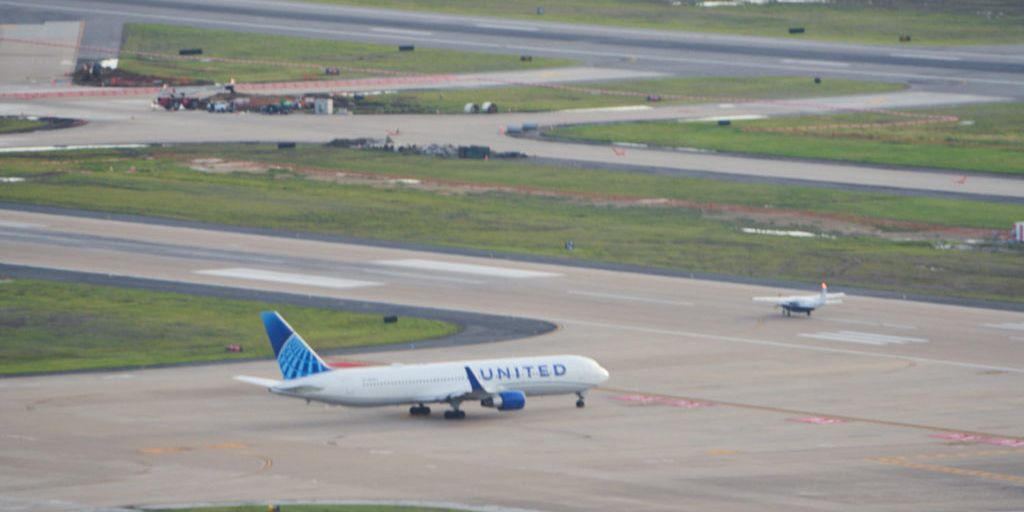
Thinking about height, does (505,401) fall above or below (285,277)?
below

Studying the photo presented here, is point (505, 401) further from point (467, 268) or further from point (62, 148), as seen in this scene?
point (62, 148)

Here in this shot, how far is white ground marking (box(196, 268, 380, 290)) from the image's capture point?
126 metres

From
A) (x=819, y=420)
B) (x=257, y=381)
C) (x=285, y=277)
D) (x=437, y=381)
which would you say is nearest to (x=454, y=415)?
(x=437, y=381)

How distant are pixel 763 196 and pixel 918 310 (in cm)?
3970

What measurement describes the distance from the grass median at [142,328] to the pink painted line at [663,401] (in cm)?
1759

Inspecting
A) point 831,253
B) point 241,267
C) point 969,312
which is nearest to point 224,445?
point 241,267

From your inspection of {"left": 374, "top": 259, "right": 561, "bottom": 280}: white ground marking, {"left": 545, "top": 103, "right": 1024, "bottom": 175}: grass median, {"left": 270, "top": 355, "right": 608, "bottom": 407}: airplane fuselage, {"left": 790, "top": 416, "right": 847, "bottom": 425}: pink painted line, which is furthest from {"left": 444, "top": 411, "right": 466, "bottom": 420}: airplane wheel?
{"left": 545, "top": 103, "right": 1024, "bottom": 175}: grass median

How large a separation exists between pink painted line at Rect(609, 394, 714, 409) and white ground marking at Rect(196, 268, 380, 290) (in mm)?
31897

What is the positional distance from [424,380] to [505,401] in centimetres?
408

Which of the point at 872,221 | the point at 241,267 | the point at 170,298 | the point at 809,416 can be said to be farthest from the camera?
the point at 872,221

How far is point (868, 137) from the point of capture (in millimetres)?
185500

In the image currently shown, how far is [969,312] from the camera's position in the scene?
4751 inches

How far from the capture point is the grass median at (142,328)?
107m

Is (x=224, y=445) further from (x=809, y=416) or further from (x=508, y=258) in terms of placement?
(x=508, y=258)
